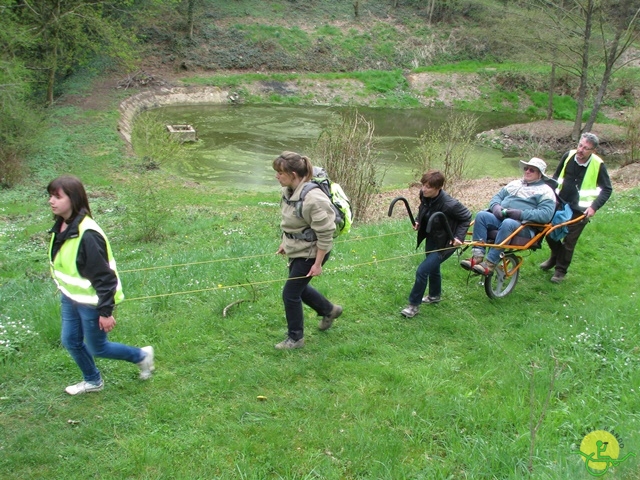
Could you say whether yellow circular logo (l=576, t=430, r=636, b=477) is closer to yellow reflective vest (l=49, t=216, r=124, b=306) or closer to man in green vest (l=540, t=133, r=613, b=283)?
yellow reflective vest (l=49, t=216, r=124, b=306)

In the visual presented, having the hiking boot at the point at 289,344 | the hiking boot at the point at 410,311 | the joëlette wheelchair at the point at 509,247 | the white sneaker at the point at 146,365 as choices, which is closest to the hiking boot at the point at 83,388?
the white sneaker at the point at 146,365

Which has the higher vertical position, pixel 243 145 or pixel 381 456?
pixel 381 456

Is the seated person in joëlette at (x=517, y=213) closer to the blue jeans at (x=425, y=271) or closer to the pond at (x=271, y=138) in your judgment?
the blue jeans at (x=425, y=271)

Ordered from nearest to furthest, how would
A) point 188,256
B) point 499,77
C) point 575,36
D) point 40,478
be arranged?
point 40,478 < point 188,256 < point 575,36 < point 499,77

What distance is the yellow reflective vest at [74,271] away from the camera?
3.69 metres

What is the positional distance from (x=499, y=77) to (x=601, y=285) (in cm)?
3827

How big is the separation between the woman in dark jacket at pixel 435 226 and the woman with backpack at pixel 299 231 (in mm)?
1381

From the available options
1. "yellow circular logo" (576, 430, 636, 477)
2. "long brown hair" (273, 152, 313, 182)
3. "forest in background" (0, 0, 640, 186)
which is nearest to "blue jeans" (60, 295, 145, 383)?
"long brown hair" (273, 152, 313, 182)

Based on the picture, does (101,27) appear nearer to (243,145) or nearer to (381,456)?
(243,145)

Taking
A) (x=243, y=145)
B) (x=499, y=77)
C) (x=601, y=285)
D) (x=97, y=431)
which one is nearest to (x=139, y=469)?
(x=97, y=431)

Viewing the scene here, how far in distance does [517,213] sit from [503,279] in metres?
0.84

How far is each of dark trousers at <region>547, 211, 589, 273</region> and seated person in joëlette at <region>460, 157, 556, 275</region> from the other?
2.81ft

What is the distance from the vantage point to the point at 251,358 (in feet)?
15.9

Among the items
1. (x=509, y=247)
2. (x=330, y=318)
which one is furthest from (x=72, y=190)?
(x=509, y=247)
